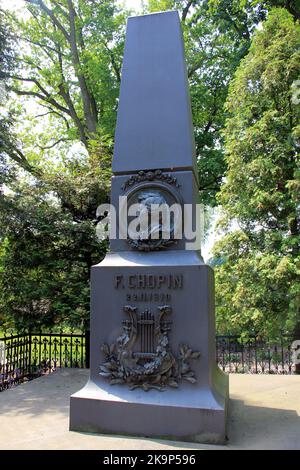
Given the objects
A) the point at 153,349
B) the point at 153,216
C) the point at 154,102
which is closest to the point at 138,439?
the point at 153,349

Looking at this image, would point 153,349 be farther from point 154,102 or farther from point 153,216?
point 154,102

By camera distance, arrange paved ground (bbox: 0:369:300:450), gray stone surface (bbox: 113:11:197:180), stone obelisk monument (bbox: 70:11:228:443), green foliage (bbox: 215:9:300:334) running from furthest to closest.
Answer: green foliage (bbox: 215:9:300:334) < gray stone surface (bbox: 113:11:197:180) < stone obelisk monument (bbox: 70:11:228:443) < paved ground (bbox: 0:369:300:450)

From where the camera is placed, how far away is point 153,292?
16.4ft

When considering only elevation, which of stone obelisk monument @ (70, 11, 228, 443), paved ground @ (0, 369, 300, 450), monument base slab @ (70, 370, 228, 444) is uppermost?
stone obelisk monument @ (70, 11, 228, 443)

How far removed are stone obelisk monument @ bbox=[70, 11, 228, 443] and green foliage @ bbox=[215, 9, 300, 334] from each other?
3437mm

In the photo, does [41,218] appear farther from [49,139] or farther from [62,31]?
[49,139]

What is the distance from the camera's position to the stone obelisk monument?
4.61m

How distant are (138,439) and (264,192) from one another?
584cm

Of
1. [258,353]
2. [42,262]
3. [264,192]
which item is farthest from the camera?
[258,353]

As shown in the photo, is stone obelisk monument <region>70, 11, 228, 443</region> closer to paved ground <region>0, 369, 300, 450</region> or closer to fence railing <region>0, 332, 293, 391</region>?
paved ground <region>0, 369, 300, 450</region>

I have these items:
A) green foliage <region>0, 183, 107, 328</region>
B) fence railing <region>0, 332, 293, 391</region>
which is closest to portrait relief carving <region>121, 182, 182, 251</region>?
green foliage <region>0, 183, 107, 328</region>

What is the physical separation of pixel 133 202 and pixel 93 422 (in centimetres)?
279

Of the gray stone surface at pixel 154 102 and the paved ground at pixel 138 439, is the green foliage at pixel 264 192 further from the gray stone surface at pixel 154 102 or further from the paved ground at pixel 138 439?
the gray stone surface at pixel 154 102

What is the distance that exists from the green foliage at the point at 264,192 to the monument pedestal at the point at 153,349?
11.6 ft
